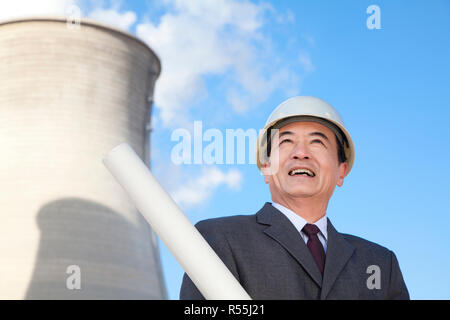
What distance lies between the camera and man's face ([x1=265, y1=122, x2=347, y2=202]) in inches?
74.2

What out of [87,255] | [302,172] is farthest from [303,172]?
[87,255]

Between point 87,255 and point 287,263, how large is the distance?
12.5m

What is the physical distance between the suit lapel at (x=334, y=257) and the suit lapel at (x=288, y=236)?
2 cm

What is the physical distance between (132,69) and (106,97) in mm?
1305

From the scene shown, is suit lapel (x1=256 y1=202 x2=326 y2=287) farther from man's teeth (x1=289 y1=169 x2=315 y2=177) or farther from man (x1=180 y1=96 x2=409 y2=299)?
man's teeth (x1=289 y1=169 x2=315 y2=177)

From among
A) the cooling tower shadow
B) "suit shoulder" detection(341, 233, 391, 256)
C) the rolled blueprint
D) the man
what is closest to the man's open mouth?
the man

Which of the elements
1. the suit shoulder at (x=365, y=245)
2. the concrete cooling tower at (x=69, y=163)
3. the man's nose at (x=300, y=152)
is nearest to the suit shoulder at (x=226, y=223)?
the man's nose at (x=300, y=152)

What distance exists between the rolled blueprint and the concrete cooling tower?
507 inches

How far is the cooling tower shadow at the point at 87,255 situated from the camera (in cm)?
1316

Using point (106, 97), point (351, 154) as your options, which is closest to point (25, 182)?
point (106, 97)

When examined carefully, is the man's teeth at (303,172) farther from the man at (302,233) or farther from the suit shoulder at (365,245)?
the suit shoulder at (365,245)

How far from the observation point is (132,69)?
1529 centimetres

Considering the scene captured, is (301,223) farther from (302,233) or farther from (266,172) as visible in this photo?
(266,172)
